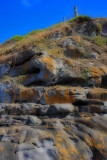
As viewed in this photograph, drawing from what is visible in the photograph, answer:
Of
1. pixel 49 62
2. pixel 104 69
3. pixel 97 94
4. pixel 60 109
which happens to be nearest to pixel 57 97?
pixel 60 109

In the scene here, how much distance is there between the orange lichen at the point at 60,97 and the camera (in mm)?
6797

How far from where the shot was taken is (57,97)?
696 centimetres

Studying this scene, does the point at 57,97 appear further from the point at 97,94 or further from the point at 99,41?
the point at 99,41

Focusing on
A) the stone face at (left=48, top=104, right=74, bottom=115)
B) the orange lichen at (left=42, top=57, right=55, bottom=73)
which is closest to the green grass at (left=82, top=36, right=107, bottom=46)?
the orange lichen at (left=42, top=57, right=55, bottom=73)

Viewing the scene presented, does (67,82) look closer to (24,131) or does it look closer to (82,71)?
(82,71)

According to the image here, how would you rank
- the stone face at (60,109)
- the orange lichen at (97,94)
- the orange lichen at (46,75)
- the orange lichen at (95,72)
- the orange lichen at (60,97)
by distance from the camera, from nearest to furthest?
the stone face at (60,109) < the orange lichen at (97,94) < the orange lichen at (60,97) < the orange lichen at (46,75) < the orange lichen at (95,72)

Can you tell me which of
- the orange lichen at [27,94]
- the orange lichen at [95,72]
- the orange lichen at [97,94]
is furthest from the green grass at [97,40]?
the orange lichen at [27,94]

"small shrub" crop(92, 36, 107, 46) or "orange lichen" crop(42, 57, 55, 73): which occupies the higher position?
"small shrub" crop(92, 36, 107, 46)

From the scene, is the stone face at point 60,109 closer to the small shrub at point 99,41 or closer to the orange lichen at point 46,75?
the orange lichen at point 46,75

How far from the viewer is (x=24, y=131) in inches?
190

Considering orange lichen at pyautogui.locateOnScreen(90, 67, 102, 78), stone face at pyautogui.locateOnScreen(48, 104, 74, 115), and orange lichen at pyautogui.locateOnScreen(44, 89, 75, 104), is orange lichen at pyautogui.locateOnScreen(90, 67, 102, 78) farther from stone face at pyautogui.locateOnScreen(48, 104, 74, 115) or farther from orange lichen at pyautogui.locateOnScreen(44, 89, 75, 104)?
stone face at pyautogui.locateOnScreen(48, 104, 74, 115)

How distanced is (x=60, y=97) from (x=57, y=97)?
12cm

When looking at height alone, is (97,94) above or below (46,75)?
below

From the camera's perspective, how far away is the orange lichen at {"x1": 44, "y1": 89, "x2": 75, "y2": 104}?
6.80 metres
